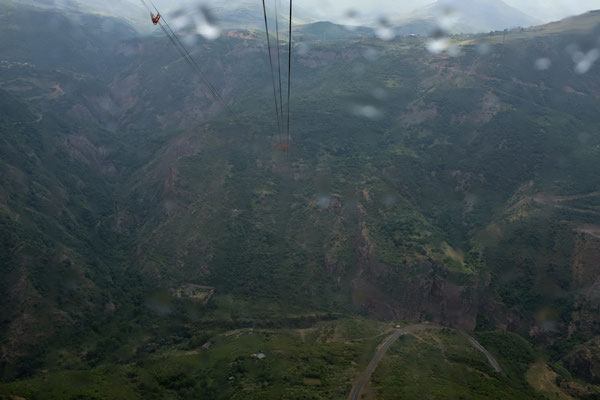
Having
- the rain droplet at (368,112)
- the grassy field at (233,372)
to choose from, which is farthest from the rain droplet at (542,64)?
the grassy field at (233,372)

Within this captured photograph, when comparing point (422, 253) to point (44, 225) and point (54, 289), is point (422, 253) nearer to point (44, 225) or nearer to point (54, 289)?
point (54, 289)

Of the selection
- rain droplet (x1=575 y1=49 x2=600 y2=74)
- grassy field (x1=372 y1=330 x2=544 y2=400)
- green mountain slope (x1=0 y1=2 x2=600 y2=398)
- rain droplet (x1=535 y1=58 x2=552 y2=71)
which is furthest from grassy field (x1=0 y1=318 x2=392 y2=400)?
rain droplet (x1=575 y1=49 x2=600 y2=74)

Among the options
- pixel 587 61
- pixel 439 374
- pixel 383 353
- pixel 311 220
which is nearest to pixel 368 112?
pixel 311 220

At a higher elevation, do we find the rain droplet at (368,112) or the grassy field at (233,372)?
the rain droplet at (368,112)

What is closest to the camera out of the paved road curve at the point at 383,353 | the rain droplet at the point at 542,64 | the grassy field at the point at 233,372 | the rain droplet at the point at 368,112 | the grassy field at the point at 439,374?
the grassy field at the point at 233,372

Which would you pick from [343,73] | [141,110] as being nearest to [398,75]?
[343,73]

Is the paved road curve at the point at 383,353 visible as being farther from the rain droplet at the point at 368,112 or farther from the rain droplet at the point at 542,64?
the rain droplet at the point at 542,64

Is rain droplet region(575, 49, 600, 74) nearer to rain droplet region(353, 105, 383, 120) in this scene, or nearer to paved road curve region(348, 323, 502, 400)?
rain droplet region(353, 105, 383, 120)

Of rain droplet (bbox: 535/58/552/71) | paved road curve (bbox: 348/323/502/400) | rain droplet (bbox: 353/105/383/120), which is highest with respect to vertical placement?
rain droplet (bbox: 535/58/552/71)

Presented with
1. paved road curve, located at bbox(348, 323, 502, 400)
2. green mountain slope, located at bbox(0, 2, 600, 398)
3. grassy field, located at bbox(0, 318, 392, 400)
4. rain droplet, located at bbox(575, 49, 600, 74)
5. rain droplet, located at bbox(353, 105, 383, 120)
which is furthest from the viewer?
rain droplet, located at bbox(575, 49, 600, 74)
